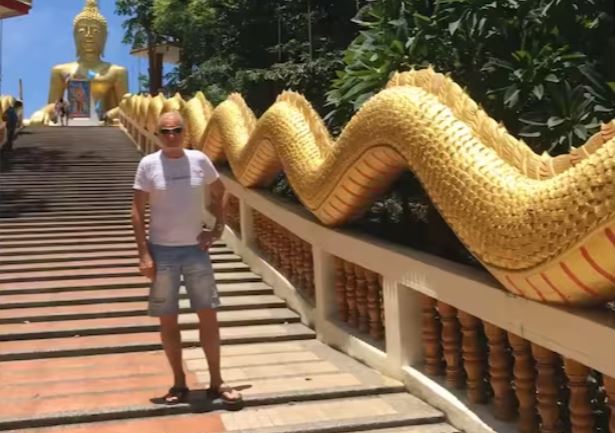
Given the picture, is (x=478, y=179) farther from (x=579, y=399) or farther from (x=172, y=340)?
(x=172, y=340)

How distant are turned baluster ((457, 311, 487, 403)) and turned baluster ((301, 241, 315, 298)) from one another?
2077mm

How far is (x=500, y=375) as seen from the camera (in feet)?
10.7

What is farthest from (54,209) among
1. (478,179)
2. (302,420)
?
(478,179)

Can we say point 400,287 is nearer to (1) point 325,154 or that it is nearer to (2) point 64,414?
(1) point 325,154

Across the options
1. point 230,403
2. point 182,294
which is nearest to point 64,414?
point 230,403

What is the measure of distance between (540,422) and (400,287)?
1117mm

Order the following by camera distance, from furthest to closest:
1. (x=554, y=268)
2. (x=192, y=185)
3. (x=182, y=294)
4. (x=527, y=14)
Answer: (x=182, y=294), (x=527, y=14), (x=192, y=185), (x=554, y=268)

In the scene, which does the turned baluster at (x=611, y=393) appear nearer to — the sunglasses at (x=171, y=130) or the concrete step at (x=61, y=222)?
the sunglasses at (x=171, y=130)

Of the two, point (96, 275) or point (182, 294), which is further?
point (96, 275)

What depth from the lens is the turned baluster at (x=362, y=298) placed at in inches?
183

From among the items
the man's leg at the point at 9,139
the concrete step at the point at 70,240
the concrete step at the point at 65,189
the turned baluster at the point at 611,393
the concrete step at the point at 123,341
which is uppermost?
the man's leg at the point at 9,139

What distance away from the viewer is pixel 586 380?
2793 mm

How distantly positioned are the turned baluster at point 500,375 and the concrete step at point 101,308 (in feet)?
8.88

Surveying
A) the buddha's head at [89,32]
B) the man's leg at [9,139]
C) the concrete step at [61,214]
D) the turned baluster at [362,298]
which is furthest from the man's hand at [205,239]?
the buddha's head at [89,32]
